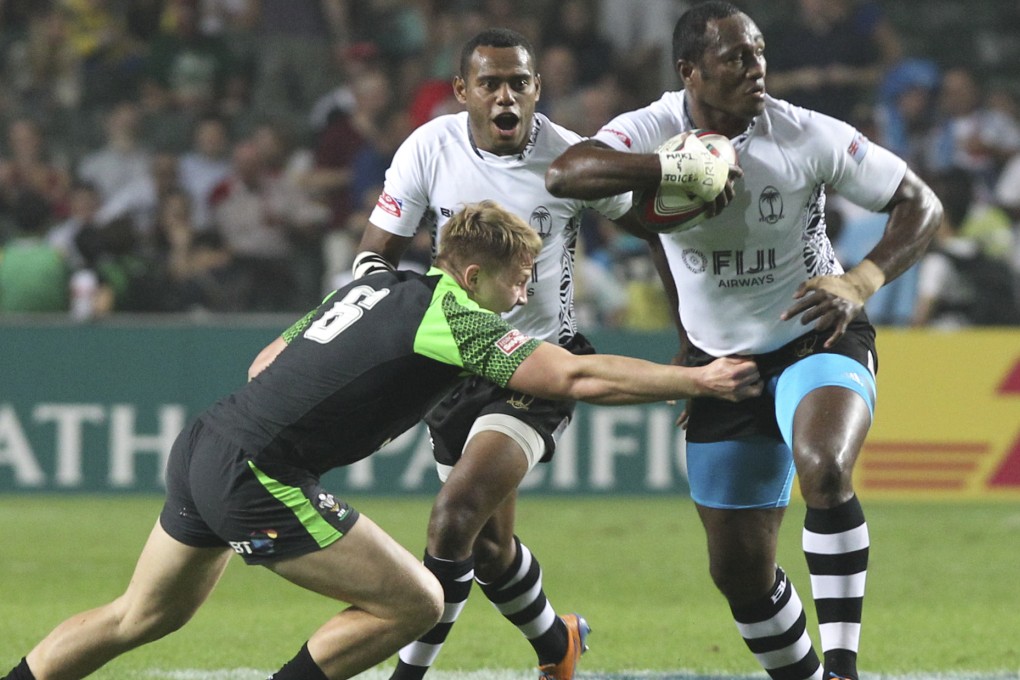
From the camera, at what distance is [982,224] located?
12836mm

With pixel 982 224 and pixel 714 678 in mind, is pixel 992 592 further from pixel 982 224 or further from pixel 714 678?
pixel 982 224

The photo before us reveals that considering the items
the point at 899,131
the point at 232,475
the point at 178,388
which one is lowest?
the point at 178,388

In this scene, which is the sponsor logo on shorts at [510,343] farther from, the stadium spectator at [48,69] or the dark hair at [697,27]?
the stadium spectator at [48,69]

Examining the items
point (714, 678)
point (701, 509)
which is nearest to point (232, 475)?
point (701, 509)

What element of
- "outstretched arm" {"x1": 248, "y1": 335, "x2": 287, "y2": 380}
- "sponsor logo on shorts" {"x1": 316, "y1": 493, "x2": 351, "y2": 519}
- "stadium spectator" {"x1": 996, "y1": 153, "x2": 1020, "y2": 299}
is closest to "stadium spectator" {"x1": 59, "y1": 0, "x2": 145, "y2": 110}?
"stadium spectator" {"x1": 996, "y1": 153, "x2": 1020, "y2": 299}

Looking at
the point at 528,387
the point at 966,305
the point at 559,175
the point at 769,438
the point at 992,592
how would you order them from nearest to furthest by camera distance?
the point at 528,387
the point at 559,175
the point at 769,438
the point at 992,592
the point at 966,305

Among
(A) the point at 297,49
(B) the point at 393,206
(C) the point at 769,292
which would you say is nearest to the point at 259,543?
(B) the point at 393,206

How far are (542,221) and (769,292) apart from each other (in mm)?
888

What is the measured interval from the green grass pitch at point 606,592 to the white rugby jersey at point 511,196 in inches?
60.4

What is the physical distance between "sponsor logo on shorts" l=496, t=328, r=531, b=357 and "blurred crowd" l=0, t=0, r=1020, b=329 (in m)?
7.30

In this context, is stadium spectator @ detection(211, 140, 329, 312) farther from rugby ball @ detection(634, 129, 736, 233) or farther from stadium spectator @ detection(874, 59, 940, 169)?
rugby ball @ detection(634, 129, 736, 233)

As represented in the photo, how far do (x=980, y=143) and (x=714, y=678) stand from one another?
936 cm

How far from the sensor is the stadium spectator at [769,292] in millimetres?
4855

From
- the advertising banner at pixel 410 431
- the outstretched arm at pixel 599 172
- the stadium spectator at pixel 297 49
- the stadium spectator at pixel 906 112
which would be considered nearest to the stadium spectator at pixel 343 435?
the outstretched arm at pixel 599 172
